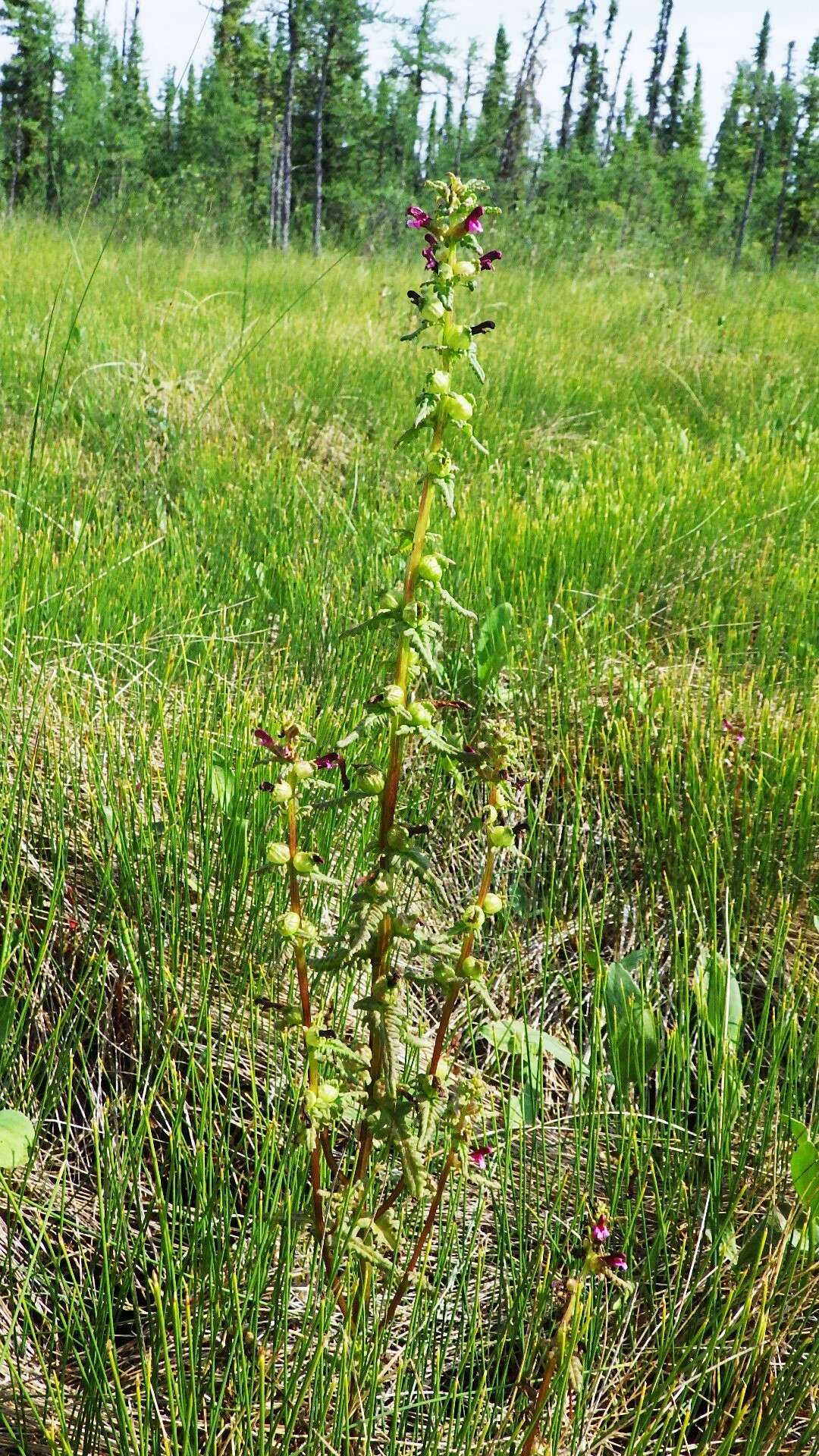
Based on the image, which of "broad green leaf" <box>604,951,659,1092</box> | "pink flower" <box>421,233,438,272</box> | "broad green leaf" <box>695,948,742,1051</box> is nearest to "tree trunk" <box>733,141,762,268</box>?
"broad green leaf" <box>695,948,742,1051</box>

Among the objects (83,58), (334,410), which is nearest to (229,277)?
(334,410)

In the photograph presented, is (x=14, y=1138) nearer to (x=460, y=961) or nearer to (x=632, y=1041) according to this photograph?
(x=460, y=961)

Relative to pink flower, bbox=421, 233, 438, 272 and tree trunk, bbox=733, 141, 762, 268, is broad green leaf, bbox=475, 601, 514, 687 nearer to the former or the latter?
pink flower, bbox=421, 233, 438, 272

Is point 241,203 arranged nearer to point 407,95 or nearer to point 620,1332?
point 620,1332

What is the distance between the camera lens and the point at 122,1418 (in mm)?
884

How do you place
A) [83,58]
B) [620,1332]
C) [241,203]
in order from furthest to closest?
[83,58]
[241,203]
[620,1332]

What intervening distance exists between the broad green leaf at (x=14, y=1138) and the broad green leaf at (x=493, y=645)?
1408mm

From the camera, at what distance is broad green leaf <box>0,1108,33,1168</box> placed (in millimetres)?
1151

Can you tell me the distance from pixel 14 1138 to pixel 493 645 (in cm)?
150

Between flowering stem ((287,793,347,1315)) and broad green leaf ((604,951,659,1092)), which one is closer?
flowering stem ((287,793,347,1315))

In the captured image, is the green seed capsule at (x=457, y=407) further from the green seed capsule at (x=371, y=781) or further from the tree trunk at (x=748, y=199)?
the tree trunk at (x=748, y=199)

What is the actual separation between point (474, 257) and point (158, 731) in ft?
4.09

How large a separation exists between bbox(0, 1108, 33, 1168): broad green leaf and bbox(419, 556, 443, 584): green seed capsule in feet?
2.66

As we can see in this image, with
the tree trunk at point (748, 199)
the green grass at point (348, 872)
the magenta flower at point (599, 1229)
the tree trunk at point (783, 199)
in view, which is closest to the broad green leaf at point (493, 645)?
the green grass at point (348, 872)
